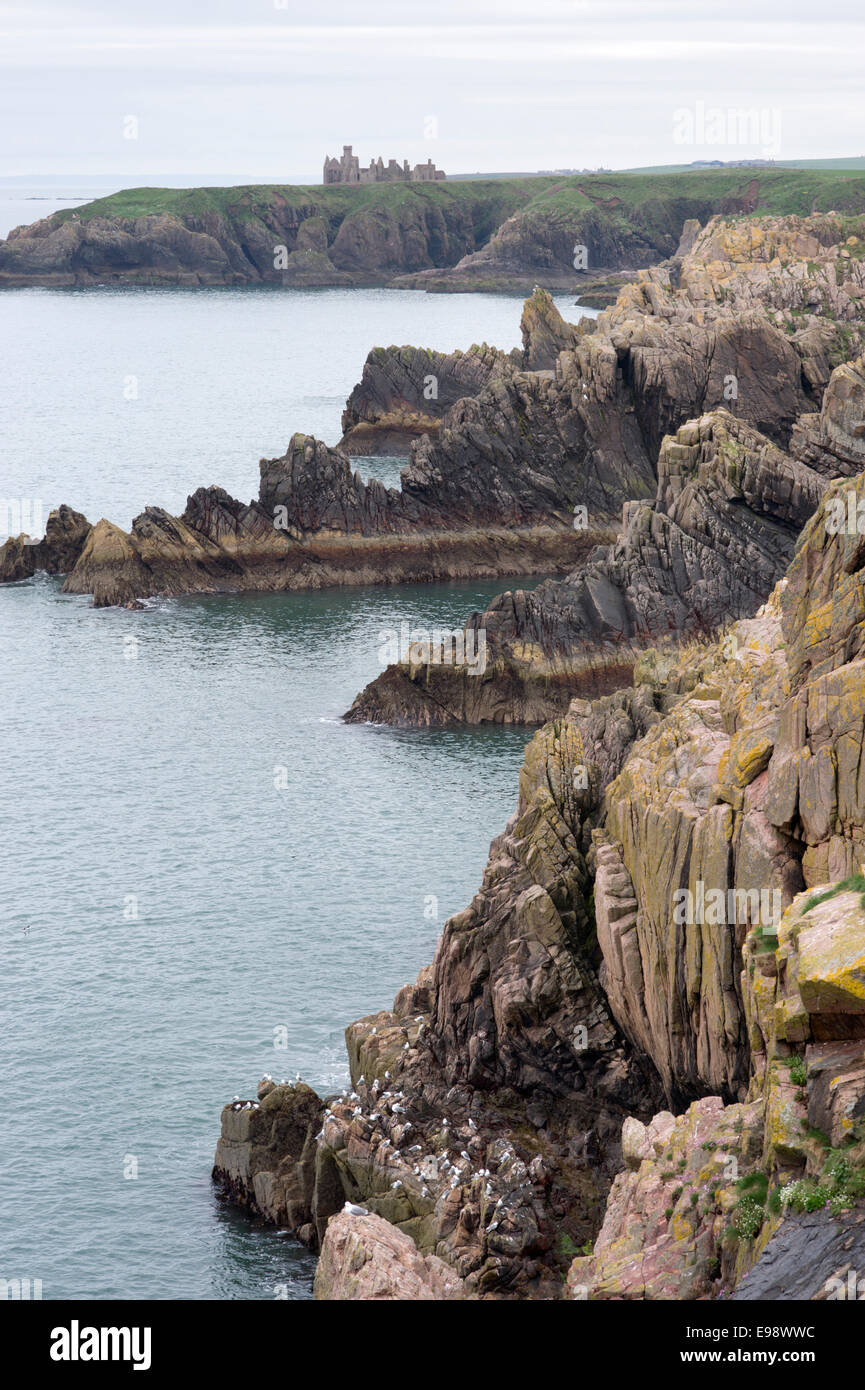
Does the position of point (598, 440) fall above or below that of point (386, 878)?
above

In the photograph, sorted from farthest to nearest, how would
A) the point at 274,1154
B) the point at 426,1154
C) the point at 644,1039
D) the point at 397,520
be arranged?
the point at 397,520
the point at 274,1154
the point at 644,1039
the point at 426,1154

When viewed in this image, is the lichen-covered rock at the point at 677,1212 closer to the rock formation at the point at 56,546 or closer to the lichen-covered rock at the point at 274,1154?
the lichen-covered rock at the point at 274,1154

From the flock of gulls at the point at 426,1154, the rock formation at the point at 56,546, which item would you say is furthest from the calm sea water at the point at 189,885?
the rock formation at the point at 56,546

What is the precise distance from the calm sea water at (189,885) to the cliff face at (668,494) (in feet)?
14.0

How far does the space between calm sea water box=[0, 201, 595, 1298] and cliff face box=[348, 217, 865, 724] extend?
427 cm

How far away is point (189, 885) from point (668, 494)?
134 ft

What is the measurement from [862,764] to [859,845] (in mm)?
1595

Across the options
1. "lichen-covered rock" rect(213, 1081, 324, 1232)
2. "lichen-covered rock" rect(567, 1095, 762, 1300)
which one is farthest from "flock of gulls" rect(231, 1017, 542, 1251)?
"lichen-covered rock" rect(567, 1095, 762, 1300)

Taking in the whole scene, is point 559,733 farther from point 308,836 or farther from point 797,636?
point 308,836

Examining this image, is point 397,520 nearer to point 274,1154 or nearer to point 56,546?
point 56,546

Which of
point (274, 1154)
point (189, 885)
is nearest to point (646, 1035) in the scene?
point (274, 1154)

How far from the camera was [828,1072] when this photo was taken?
964 inches

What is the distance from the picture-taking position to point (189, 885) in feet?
214
